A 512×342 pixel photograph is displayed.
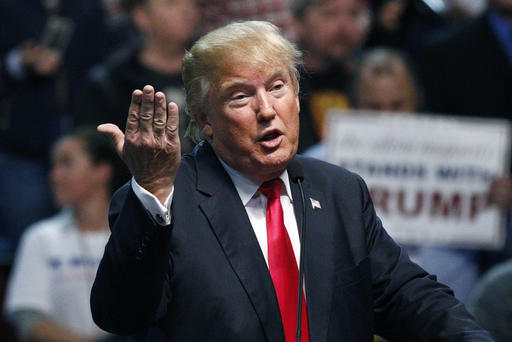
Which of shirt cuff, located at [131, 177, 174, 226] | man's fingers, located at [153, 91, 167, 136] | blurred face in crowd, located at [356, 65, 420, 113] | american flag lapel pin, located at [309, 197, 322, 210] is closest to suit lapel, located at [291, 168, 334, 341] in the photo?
american flag lapel pin, located at [309, 197, 322, 210]

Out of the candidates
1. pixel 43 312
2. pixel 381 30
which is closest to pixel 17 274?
pixel 43 312

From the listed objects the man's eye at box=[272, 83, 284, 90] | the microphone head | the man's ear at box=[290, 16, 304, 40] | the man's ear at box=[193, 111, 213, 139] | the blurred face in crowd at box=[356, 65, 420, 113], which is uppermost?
the man's eye at box=[272, 83, 284, 90]

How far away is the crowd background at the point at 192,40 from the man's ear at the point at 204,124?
240cm

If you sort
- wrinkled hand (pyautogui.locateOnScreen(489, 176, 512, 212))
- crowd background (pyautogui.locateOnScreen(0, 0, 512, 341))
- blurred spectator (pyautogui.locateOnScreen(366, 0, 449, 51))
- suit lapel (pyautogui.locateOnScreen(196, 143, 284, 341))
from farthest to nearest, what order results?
blurred spectator (pyautogui.locateOnScreen(366, 0, 449, 51)), crowd background (pyautogui.locateOnScreen(0, 0, 512, 341)), wrinkled hand (pyautogui.locateOnScreen(489, 176, 512, 212)), suit lapel (pyautogui.locateOnScreen(196, 143, 284, 341))

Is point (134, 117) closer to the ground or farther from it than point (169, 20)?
farther from it

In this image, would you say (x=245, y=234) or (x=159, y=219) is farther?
(x=245, y=234)

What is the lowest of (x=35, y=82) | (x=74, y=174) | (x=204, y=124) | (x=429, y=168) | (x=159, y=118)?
(x=74, y=174)

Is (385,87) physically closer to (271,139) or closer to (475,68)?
(475,68)

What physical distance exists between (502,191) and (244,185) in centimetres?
309

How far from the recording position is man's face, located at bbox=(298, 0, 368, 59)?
5.68 metres

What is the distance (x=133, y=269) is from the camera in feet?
6.98

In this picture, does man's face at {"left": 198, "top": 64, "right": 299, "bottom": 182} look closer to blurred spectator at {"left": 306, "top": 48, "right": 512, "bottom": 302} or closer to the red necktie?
the red necktie

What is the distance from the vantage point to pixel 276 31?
8.11 ft

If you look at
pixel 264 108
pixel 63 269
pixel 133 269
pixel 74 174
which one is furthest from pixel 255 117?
pixel 74 174
